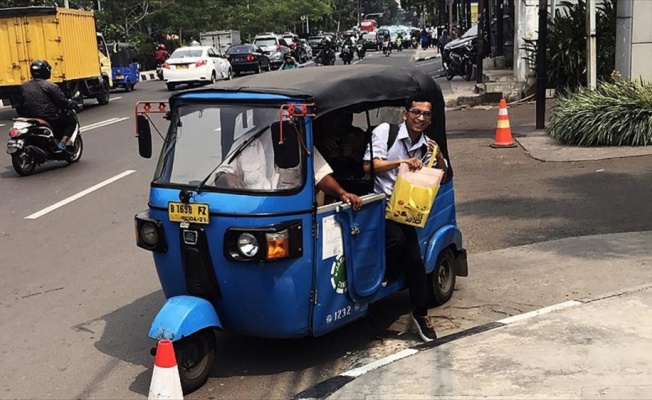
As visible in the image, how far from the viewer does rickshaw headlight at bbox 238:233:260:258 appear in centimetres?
468

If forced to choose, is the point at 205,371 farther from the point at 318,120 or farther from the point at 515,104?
the point at 515,104

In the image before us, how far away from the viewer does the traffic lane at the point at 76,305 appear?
17.1ft

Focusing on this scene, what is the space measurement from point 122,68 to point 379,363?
27209mm

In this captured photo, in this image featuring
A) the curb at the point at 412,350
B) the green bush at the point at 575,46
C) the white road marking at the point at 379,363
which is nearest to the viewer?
the curb at the point at 412,350

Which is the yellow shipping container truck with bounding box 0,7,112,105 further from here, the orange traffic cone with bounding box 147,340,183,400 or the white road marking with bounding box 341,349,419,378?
the orange traffic cone with bounding box 147,340,183,400

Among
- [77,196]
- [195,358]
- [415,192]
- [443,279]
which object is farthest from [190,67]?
[195,358]

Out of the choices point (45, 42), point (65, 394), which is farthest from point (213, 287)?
point (45, 42)

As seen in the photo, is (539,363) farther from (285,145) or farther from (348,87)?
(348,87)

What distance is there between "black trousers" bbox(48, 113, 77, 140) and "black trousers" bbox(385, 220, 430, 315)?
9466 millimetres

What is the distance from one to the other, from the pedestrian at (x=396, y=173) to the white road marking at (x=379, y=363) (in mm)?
262

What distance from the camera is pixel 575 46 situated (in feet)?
59.2

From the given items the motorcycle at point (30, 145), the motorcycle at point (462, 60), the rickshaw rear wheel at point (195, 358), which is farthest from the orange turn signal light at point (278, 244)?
the motorcycle at point (462, 60)

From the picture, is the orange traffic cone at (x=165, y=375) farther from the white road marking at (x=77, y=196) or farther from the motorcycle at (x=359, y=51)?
the motorcycle at (x=359, y=51)

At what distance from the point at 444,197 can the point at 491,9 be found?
2660 cm
